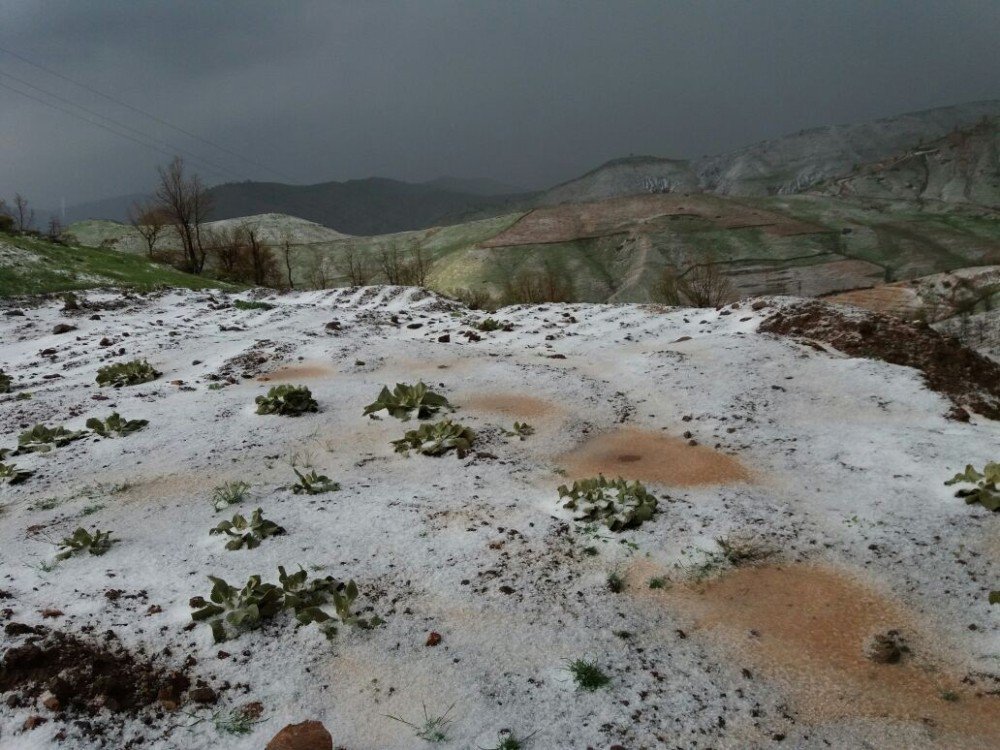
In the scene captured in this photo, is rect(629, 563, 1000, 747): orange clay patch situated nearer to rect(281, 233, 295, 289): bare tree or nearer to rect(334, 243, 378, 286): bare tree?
rect(281, 233, 295, 289): bare tree

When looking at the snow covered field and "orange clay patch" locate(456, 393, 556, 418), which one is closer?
the snow covered field

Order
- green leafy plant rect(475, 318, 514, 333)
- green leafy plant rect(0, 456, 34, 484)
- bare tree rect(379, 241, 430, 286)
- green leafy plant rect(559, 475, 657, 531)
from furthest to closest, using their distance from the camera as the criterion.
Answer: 1. bare tree rect(379, 241, 430, 286)
2. green leafy plant rect(475, 318, 514, 333)
3. green leafy plant rect(0, 456, 34, 484)
4. green leafy plant rect(559, 475, 657, 531)

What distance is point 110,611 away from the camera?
4.25m

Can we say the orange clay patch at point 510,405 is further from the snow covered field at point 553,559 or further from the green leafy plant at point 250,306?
the green leafy plant at point 250,306

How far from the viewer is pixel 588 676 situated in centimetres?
376

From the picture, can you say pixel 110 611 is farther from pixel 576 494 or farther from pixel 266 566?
pixel 576 494

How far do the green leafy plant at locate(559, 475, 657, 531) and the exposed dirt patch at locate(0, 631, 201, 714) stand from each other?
354 cm

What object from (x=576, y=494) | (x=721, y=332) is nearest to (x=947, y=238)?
(x=721, y=332)

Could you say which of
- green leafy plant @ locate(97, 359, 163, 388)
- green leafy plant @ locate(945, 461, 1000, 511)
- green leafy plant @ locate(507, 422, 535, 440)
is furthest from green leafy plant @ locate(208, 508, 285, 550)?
Result: green leafy plant @ locate(97, 359, 163, 388)

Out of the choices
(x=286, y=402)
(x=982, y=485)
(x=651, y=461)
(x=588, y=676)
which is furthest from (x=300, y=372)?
(x=982, y=485)

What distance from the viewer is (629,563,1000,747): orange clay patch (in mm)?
3521

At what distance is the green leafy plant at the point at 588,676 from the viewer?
3707 millimetres

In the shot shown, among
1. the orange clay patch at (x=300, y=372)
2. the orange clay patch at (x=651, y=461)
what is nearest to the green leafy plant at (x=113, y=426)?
the orange clay patch at (x=300, y=372)

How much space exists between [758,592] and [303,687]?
341 cm
